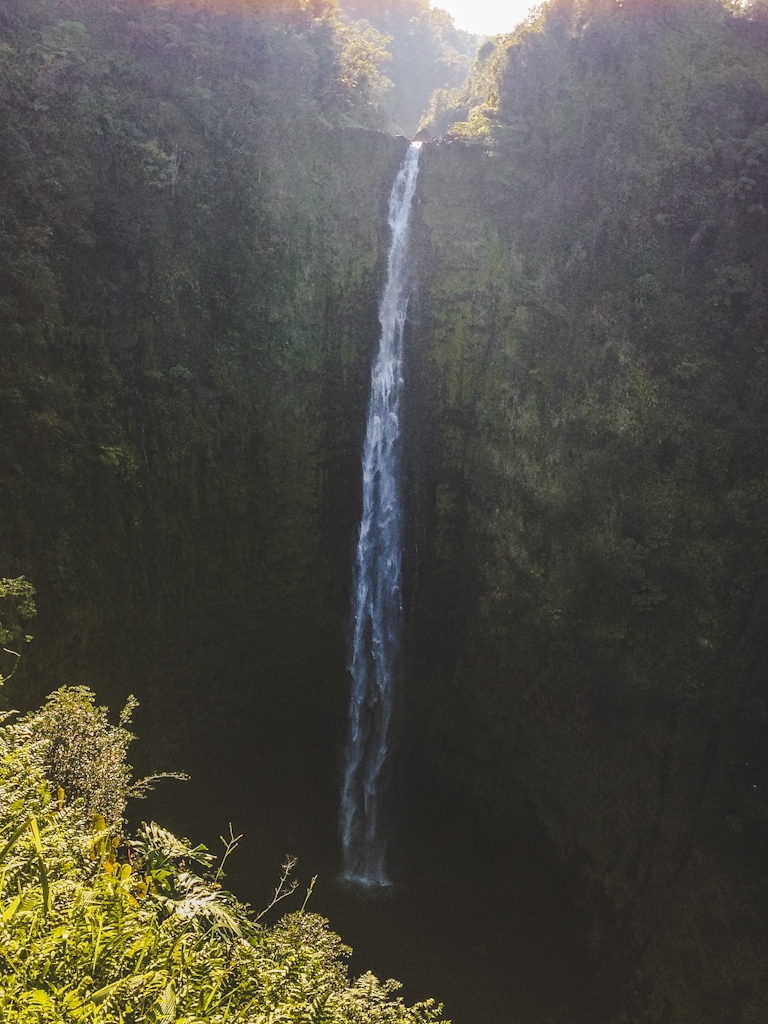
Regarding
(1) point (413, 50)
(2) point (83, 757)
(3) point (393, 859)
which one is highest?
(1) point (413, 50)

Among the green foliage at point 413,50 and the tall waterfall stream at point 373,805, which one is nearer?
the tall waterfall stream at point 373,805

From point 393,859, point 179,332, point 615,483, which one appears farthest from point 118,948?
point 393,859

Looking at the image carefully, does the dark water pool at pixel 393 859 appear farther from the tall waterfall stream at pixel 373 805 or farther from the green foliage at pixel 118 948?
the green foliage at pixel 118 948

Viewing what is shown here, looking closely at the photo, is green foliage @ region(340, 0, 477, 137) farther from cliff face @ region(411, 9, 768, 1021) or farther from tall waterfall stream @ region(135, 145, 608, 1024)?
tall waterfall stream @ region(135, 145, 608, 1024)

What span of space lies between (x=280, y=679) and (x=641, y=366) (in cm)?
1213

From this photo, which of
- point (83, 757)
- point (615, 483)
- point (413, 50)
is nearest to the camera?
point (83, 757)

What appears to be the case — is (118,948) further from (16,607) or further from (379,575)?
(379,575)

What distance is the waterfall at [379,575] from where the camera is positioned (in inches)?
674

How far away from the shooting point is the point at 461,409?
1691 centimetres

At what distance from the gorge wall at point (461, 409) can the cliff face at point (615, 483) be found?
2.8 inches

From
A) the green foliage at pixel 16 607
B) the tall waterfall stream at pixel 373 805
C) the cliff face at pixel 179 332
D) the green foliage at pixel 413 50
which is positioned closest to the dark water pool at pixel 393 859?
the tall waterfall stream at pixel 373 805

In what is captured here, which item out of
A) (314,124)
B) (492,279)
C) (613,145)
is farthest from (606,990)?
(314,124)

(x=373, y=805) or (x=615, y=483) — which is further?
(x=373, y=805)

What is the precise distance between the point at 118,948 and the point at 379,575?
14.0 metres
